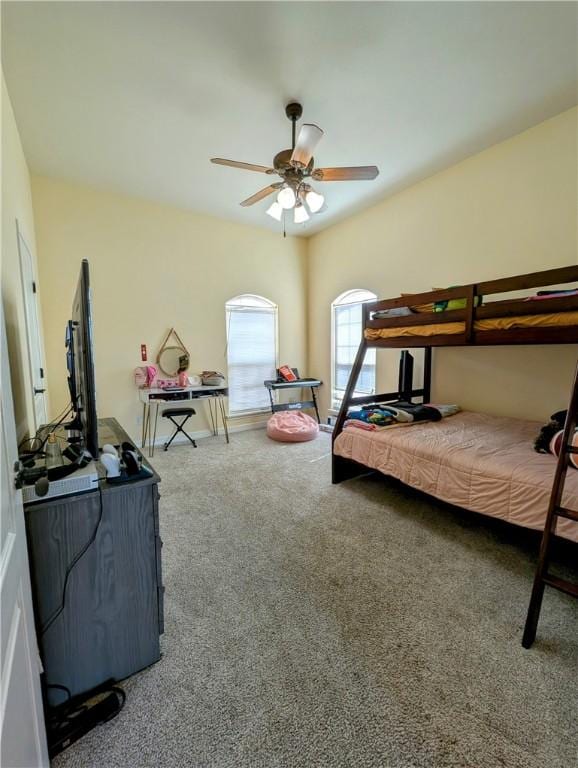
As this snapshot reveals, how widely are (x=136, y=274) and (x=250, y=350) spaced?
6.01 feet

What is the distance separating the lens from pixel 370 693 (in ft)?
3.99

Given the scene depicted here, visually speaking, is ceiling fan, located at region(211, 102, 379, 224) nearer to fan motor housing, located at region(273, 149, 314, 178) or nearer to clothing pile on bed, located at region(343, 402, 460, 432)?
fan motor housing, located at region(273, 149, 314, 178)

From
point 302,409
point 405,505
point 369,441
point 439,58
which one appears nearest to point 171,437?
point 302,409

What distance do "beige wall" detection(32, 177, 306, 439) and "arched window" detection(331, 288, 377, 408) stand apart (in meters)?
1.08

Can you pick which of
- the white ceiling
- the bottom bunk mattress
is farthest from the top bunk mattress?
the white ceiling

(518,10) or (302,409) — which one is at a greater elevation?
(518,10)

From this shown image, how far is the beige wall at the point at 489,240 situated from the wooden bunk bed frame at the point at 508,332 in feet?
2.41

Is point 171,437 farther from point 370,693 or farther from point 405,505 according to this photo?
point 370,693

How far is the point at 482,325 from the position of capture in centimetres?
237

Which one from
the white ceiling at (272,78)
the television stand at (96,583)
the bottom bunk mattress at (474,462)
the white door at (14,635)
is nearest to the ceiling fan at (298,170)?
the white ceiling at (272,78)

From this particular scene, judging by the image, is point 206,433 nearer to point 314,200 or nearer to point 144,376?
point 144,376

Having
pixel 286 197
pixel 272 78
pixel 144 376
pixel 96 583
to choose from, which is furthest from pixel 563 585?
pixel 144 376

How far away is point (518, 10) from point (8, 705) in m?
3.40

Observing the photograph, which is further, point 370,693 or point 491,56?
point 491,56
